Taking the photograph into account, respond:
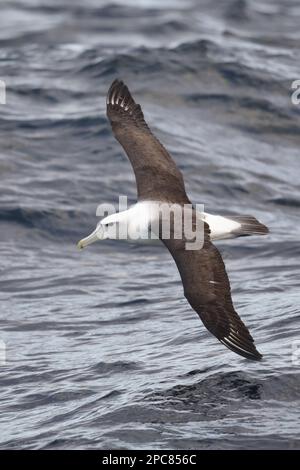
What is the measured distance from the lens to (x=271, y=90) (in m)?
17.8

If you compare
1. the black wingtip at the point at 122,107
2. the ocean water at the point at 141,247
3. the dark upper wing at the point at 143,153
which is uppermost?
the black wingtip at the point at 122,107

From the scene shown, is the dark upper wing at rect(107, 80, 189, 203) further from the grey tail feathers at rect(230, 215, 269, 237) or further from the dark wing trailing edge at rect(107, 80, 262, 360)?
the grey tail feathers at rect(230, 215, 269, 237)

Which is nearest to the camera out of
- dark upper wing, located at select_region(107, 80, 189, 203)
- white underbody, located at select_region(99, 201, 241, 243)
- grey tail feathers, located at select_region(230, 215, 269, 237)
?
white underbody, located at select_region(99, 201, 241, 243)

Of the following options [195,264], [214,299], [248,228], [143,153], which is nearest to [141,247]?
[143,153]

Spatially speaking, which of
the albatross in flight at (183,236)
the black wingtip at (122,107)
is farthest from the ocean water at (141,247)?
the black wingtip at (122,107)

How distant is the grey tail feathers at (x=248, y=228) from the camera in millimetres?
10422

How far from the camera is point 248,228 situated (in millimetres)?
10461

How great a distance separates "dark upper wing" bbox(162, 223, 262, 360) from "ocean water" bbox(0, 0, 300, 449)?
0.32 metres

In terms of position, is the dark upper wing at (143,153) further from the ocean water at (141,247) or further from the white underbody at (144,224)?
the ocean water at (141,247)

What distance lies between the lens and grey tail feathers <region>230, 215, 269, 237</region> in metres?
10.4

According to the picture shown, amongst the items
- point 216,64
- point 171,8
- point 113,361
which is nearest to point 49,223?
point 113,361

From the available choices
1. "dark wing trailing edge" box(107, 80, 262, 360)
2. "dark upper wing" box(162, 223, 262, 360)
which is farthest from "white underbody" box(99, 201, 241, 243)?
"dark upper wing" box(162, 223, 262, 360)

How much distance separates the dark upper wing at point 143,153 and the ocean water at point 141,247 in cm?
141
